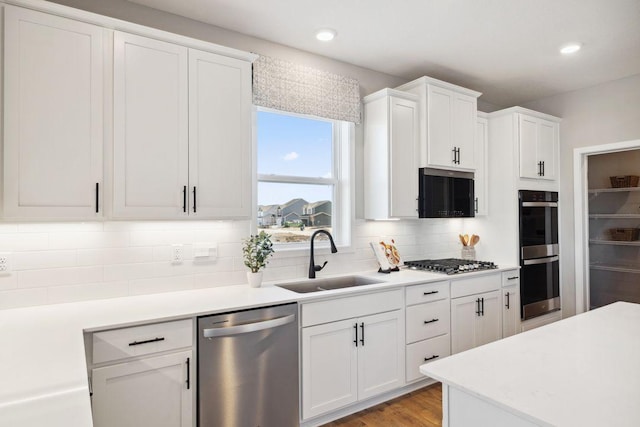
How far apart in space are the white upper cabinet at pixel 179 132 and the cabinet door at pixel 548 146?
10.7 feet

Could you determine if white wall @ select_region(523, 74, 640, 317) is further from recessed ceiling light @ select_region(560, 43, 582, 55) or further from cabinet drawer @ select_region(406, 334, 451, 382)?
cabinet drawer @ select_region(406, 334, 451, 382)

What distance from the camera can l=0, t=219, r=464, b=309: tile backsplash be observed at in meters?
2.15

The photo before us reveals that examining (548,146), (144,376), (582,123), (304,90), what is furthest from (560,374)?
(582,123)

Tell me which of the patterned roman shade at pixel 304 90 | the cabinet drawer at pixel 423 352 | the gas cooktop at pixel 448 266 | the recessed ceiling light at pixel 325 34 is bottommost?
the cabinet drawer at pixel 423 352

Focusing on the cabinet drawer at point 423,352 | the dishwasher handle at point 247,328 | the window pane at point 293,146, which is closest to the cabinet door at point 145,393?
the dishwasher handle at point 247,328

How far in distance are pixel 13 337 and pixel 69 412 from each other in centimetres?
97

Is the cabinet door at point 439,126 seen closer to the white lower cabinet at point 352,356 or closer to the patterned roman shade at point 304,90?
the patterned roman shade at point 304,90

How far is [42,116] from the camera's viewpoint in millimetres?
1945

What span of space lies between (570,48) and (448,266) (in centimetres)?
204

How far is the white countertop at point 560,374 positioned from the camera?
102 cm

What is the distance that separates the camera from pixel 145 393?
1930mm

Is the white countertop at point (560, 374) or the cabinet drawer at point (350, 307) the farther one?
the cabinet drawer at point (350, 307)

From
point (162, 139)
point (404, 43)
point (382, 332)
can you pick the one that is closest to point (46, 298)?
point (162, 139)

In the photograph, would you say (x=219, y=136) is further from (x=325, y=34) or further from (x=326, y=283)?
(x=326, y=283)
